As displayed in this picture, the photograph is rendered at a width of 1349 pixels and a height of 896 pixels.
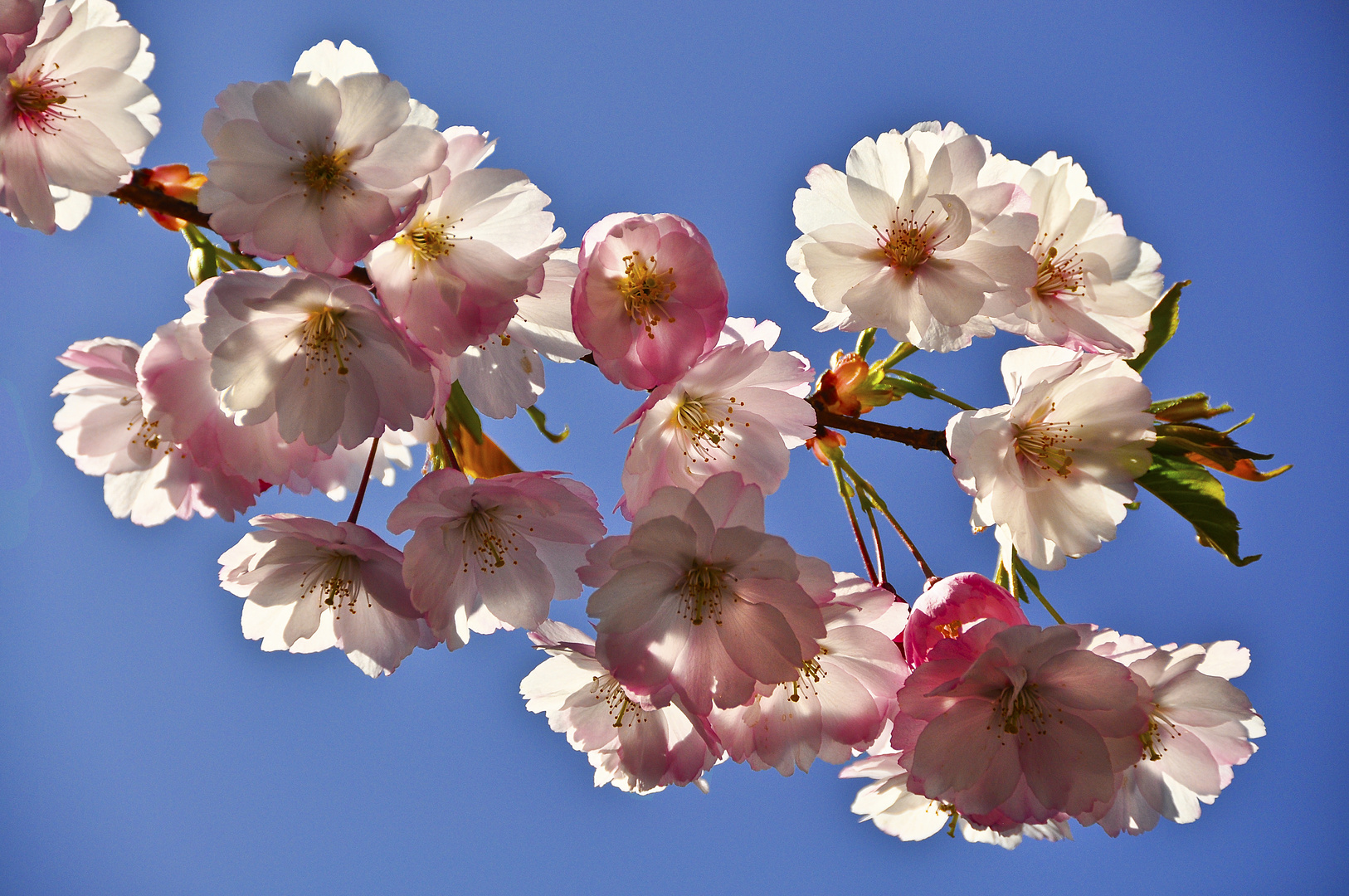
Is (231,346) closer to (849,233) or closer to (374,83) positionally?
(374,83)

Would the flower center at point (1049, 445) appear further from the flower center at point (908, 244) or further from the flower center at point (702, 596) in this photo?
the flower center at point (702, 596)

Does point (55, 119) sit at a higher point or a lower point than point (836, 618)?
higher

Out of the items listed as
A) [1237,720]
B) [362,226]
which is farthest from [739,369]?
[1237,720]

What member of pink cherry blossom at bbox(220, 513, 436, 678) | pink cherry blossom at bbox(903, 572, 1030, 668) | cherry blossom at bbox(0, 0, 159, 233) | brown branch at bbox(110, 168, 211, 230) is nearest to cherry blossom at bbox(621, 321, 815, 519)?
pink cherry blossom at bbox(903, 572, 1030, 668)

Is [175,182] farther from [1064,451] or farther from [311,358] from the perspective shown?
[1064,451]

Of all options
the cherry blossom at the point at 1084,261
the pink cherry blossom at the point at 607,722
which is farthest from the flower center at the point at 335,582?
the cherry blossom at the point at 1084,261

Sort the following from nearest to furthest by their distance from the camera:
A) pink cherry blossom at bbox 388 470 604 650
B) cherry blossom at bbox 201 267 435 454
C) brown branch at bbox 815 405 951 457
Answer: cherry blossom at bbox 201 267 435 454
pink cherry blossom at bbox 388 470 604 650
brown branch at bbox 815 405 951 457

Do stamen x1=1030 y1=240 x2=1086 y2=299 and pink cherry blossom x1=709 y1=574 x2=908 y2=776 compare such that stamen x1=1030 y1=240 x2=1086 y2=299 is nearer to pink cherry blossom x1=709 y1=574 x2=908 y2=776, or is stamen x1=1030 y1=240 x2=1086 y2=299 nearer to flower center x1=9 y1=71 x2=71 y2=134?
pink cherry blossom x1=709 y1=574 x2=908 y2=776
